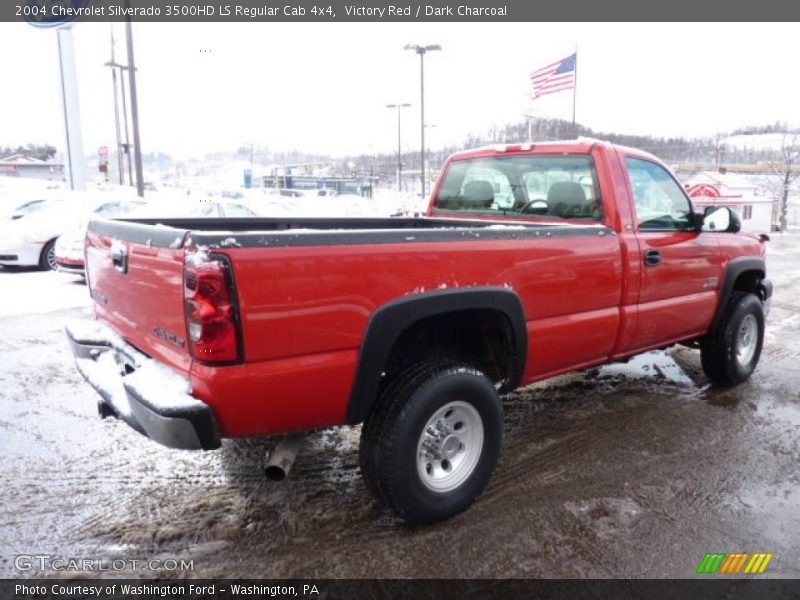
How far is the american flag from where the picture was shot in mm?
19516

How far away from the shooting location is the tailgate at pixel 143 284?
2.54 metres

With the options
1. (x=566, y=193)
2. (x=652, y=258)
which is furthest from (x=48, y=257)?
(x=652, y=258)

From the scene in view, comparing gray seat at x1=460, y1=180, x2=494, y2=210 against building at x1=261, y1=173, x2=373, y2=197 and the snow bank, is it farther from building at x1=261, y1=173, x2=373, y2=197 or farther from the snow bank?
building at x1=261, y1=173, x2=373, y2=197

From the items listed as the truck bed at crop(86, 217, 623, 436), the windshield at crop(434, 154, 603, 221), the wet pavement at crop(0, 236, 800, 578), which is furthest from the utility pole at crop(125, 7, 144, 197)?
the truck bed at crop(86, 217, 623, 436)

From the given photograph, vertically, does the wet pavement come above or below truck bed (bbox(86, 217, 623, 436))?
below

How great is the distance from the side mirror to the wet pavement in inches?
53.4

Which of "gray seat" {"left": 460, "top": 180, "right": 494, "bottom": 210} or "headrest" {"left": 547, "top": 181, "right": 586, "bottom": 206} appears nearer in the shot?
"headrest" {"left": 547, "top": 181, "right": 586, "bottom": 206}

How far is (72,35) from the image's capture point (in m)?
21.1

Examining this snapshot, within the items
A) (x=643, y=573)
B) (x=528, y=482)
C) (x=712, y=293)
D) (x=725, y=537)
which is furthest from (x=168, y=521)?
(x=712, y=293)

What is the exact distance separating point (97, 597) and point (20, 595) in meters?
0.31

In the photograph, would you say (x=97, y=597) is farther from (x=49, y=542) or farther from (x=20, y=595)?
(x=49, y=542)

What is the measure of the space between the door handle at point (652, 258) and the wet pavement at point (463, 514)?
116 cm

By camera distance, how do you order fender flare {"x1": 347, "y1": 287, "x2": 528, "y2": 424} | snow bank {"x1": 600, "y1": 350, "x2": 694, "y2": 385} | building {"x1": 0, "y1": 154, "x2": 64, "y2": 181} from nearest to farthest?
fender flare {"x1": 347, "y1": 287, "x2": 528, "y2": 424}, snow bank {"x1": 600, "y1": 350, "x2": 694, "y2": 385}, building {"x1": 0, "y1": 154, "x2": 64, "y2": 181}

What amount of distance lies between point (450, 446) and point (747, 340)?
354 centimetres
